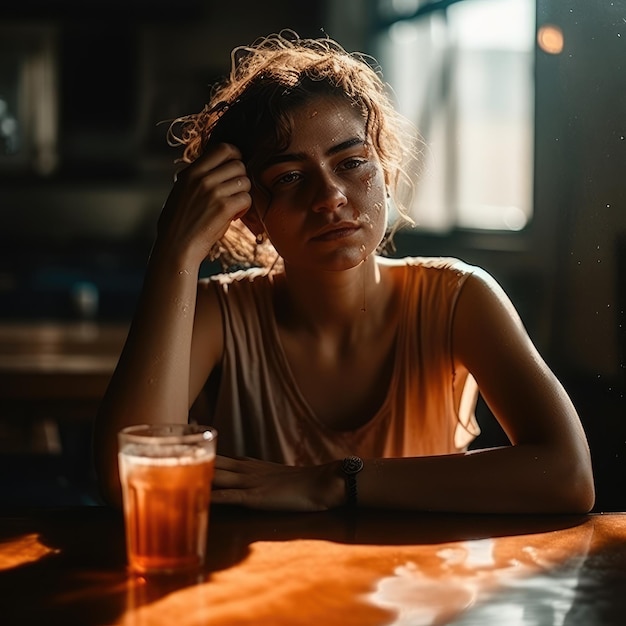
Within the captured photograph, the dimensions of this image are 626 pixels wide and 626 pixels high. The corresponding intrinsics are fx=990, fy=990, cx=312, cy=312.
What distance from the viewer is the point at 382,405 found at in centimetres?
156

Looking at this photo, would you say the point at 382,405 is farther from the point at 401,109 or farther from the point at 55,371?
the point at 401,109

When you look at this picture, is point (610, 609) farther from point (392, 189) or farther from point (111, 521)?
point (392, 189)

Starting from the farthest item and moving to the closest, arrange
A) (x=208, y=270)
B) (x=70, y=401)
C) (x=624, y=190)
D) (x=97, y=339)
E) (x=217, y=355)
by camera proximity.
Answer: (x=208, y=270)
(x=97, y=339)
(x=70, y=401)
(x=217, y=355)
(x=624, y=190)

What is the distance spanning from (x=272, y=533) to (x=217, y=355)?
57 cm

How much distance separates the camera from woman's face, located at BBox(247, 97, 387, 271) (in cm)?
143

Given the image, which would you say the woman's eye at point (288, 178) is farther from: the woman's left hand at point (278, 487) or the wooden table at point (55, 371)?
the wooden table at point (55, 371)

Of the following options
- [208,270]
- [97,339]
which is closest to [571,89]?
[97,339]

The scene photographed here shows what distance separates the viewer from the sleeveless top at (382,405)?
5.09 ft

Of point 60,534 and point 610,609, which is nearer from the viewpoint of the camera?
point 610,609

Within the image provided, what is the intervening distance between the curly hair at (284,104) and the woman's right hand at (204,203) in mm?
59

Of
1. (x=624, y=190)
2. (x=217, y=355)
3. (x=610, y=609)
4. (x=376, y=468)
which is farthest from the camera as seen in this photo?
(x=217, y=355)

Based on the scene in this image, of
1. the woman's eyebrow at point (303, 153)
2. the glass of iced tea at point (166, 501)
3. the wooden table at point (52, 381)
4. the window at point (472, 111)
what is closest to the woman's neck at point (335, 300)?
the woman's eyebrow at point (303, 153)

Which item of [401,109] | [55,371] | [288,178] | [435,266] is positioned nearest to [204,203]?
[288,178]

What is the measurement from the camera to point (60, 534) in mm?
1096
